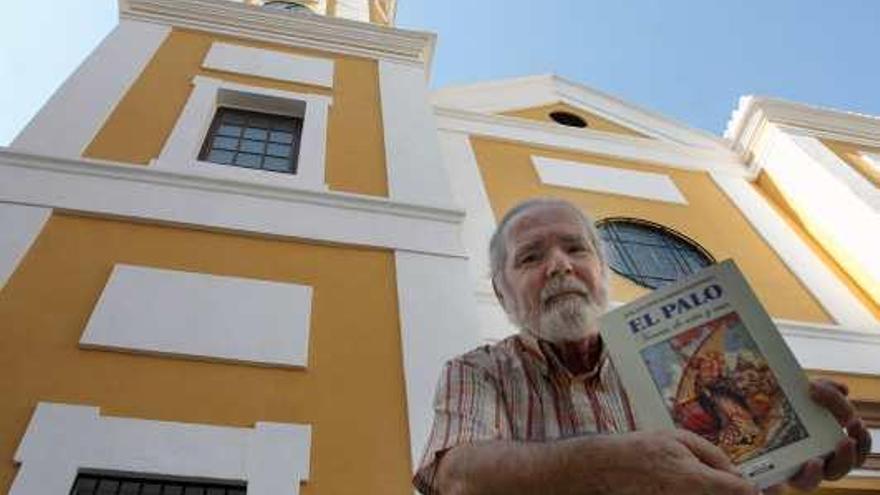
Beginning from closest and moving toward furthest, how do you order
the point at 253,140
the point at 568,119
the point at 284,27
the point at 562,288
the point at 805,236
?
1. the point at 562,288
2. the point at 253,140
3. the point at 805,236
4. the point at 284,27
5. the point at 568,119

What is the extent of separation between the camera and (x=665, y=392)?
5.74ft

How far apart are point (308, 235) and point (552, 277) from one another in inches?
145

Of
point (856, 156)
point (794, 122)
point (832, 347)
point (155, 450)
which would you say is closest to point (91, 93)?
point (155, 450)

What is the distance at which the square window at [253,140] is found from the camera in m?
7.24

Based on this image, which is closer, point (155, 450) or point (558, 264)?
point (558, 264)

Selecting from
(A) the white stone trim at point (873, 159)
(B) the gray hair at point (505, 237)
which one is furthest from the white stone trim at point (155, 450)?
(A) the white stone trim at point (873, 159)

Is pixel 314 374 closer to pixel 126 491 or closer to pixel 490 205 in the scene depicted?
pixel 126 491

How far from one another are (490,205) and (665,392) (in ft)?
20.4

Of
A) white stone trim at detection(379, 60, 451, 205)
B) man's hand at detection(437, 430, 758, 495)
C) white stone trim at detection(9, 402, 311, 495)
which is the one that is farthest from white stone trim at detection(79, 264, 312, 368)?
man's hand at detection(437, 430, 758, 495)

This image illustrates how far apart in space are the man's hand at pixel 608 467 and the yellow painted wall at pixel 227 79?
502 centimetres

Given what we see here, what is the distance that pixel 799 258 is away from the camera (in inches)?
335

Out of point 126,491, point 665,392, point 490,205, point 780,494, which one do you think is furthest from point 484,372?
point 490,205

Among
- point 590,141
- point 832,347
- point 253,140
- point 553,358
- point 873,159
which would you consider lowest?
point 553,358

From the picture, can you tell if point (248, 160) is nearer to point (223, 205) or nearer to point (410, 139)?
point (223, 205)
